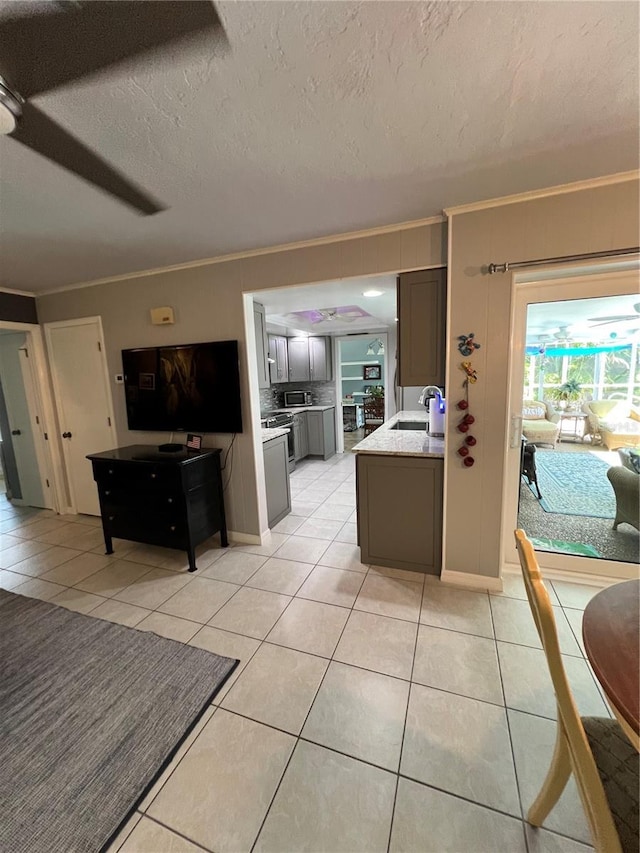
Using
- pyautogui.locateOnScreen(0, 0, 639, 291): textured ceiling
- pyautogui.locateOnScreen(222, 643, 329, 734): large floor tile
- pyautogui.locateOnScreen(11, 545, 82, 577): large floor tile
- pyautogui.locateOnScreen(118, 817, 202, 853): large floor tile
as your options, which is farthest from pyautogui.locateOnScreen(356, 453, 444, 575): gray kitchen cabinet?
pyautogui.locateOnScreen(11, 545, 82, 577): large floor tile

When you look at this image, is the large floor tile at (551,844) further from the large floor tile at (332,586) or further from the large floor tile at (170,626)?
the large floor tile at (170,626)

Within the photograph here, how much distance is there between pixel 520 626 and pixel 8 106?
3.21 metres

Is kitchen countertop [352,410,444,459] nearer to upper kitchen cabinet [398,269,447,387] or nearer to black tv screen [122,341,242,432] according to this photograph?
upper kitchen cabinet [398,269,447,387]

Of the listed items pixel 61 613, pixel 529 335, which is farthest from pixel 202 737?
pixel 529 335

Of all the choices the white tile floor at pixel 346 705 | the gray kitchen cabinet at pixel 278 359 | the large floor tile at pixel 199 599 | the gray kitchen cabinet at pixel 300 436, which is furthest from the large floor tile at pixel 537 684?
the gray kitchen cabinet at pixel 278 359

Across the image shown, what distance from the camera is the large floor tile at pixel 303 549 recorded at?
282 centimetres

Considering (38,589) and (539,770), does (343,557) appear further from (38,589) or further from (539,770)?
(38,589)

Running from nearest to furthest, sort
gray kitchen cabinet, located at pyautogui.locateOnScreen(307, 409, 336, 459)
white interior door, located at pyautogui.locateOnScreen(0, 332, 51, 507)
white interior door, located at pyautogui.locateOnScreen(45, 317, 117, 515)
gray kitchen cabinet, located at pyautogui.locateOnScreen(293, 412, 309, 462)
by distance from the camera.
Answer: white interior door, located at pyautogui.locateOnScreen(45, 317, 117, 515), white interior door, located at pyautogui.locateOnScreen(0, 332, 51, 507), gray kitchen cabinet, located at pyautogui.locateOnScreen(293, 412, 309, 462), gray kitchen cabinet, located at pyautogui.locateOnScreen(307, 409, 336, 459)

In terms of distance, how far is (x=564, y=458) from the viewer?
2527 millimetres

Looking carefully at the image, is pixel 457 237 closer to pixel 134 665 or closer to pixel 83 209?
pixel 83 209

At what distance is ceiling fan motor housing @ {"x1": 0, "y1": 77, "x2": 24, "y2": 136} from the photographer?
1.06 meters

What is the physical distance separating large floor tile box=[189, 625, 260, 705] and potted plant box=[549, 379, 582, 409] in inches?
100

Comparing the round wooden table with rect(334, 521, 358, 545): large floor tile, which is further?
rect(334, 521, 358, 545): large floor tile

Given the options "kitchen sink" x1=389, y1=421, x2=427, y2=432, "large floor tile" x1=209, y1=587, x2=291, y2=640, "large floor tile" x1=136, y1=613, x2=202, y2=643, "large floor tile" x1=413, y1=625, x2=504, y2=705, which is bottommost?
"large floor tile" x1=413, y1=625, x2=504, y2=705
